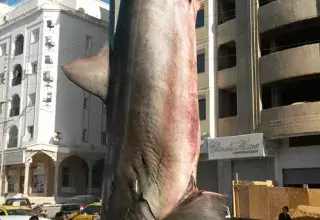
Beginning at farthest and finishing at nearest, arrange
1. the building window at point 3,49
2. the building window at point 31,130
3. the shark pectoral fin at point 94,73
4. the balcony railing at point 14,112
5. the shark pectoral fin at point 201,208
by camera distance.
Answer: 1. the building window at point 3,49
2. the balcony railing at point 14,112
3. the building window at point 31,130
4. the shark pectoral fin at point 94,73
5. the shark pectoral fin at point 201,208

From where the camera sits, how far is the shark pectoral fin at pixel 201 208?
2918 millimetres

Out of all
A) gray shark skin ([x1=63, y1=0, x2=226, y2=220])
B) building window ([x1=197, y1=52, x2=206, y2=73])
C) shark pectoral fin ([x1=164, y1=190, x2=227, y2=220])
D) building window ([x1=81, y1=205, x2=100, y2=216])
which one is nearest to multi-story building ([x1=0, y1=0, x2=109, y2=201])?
building window ([x1=197, y1=52, x2=206, y2=73])

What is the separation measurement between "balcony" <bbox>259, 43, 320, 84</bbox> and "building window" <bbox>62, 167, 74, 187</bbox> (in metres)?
24.3

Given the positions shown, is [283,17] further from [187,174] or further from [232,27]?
[187,174]

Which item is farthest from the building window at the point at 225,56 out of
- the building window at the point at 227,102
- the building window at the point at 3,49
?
the building window at the point at 3,49

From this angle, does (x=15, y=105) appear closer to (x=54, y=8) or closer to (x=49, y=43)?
(x=49, y=43)

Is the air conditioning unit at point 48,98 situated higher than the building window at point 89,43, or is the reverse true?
the building window at point 89,43

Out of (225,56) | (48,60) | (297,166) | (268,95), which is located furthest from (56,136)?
(297,166)

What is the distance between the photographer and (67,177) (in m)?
42.5

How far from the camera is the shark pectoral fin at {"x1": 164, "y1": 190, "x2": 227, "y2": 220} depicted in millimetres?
2918

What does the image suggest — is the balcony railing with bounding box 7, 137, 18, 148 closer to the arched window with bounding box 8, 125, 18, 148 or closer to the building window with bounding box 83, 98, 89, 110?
the arched window with bounding box 8, 125, 18, 148

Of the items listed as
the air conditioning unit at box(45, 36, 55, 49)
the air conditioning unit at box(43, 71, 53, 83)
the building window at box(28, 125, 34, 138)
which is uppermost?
the air conditioning unit at box(45, 36, 55, 49)

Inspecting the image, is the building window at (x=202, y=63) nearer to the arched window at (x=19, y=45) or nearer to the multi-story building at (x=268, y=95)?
the multi-story building at (x=268, y=95)

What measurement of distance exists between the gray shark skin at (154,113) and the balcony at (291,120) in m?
18.2
